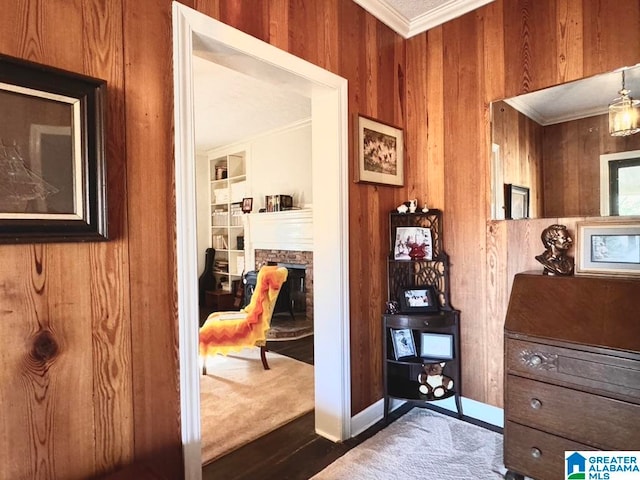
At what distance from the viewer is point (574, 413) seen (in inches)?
59.7

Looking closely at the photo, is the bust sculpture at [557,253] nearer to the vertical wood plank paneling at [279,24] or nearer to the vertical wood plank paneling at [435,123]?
the vertical wood plank paneling at [435,123]

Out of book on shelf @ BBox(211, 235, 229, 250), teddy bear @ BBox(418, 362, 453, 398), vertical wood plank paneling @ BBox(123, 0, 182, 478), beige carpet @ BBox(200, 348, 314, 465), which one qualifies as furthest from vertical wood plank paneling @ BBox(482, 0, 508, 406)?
book on shelf @ BBox(211, 235, 229, 250)

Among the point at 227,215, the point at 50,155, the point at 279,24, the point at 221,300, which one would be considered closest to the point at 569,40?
the point at 279,24

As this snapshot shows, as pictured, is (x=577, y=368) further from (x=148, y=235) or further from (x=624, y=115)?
(x=148, y=235)

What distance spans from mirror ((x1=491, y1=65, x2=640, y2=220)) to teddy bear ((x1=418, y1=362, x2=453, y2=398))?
1091 mm

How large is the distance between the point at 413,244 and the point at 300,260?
2485mm

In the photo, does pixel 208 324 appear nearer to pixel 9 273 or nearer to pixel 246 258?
pixel 9 273

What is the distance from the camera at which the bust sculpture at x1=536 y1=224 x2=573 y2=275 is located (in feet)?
6.08

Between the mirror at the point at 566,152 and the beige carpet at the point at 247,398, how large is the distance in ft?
6.36

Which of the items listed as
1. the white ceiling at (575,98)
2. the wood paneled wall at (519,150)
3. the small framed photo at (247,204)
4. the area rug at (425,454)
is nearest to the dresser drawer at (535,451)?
the area rug at (425,454)

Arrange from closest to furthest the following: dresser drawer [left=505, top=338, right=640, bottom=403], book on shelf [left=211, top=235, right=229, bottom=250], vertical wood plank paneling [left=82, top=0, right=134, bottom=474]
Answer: vertical wood plank paneling [left=82, top=0, right=134, bottom=474] < dresser drawer [left=505, top=338, right=640, bottom=403] < book on shelf [left=211, top=235, right=229, bottom=250]

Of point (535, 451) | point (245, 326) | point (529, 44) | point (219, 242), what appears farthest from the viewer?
point (219, 242)

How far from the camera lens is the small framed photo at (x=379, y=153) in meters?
2.21

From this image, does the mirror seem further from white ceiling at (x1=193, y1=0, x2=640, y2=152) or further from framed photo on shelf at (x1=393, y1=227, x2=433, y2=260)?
framed photo on shelf at (x1=393, y1=227, x2=433, y2=260)
